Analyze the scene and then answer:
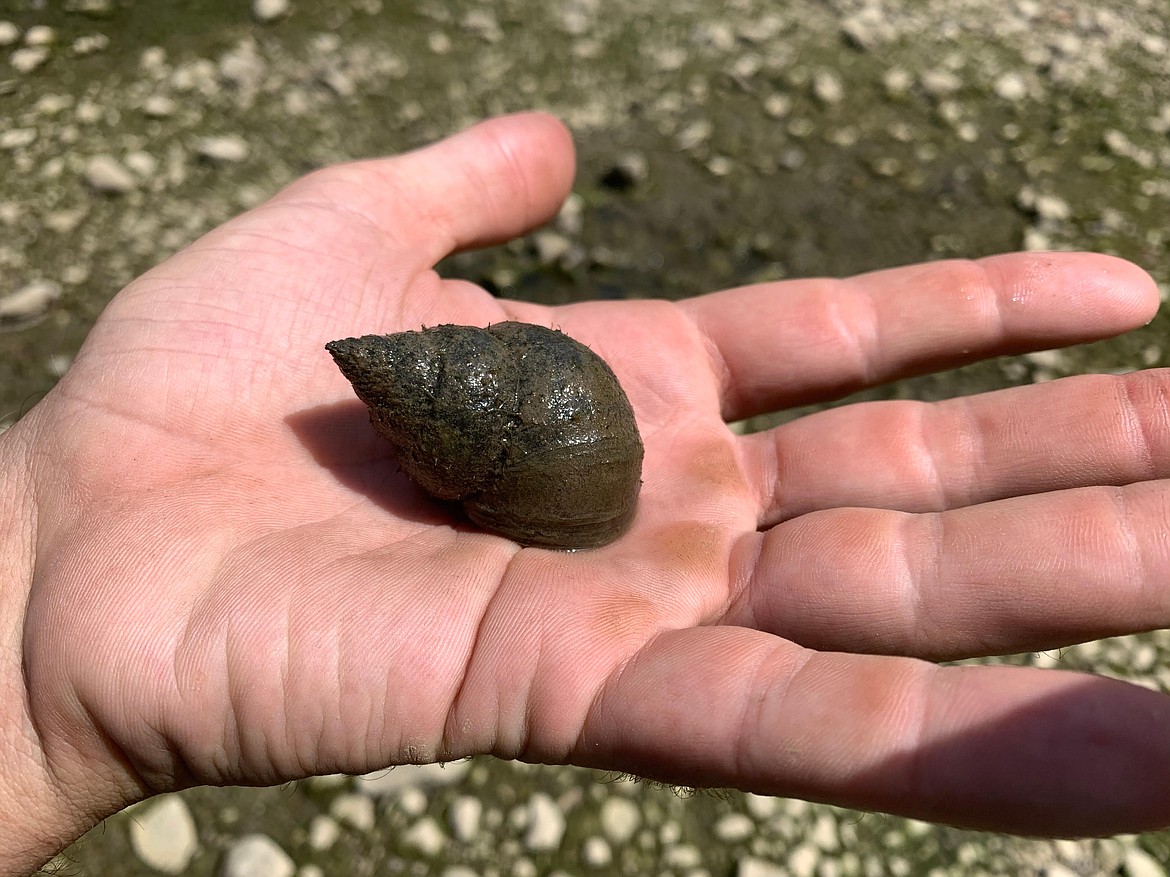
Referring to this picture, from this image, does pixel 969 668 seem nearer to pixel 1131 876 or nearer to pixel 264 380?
pixel 1131 876

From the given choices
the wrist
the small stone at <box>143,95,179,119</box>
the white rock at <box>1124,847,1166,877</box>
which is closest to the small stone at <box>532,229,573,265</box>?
the small stone at <box>143,95,179,119</box>

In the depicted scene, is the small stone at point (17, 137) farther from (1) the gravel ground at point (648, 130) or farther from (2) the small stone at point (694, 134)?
(2) the small stone at point (694, 134)

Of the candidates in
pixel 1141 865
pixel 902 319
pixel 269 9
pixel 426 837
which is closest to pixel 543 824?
pixel 426 837

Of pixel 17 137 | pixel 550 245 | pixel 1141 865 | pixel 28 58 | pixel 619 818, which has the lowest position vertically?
pixel 1141 865

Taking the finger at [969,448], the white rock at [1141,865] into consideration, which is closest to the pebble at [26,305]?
the finger at [969,448]

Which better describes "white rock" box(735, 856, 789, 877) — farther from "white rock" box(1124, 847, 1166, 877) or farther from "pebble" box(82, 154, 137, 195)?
"pebble" box(82, 154, 137, 195)

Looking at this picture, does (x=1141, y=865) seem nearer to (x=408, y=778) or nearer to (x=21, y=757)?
(x=408, y=778)

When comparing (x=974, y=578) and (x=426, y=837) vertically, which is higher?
(x=974, y=578)
